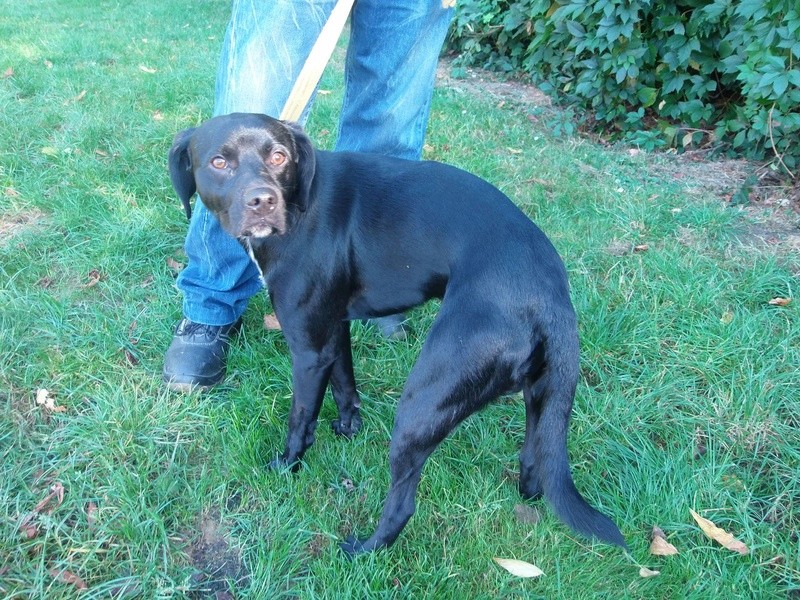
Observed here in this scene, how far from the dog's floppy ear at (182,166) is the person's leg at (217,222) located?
0.29 metres

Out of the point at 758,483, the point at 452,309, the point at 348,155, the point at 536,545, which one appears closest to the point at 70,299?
the point at 348,155

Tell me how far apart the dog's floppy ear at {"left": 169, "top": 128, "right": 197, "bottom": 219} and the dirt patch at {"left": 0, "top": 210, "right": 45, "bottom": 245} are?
1.57 meters

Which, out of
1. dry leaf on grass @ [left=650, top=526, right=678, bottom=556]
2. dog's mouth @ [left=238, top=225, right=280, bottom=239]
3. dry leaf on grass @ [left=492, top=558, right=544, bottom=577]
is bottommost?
dry leaf on grass @ [left=492, top=558, right=544, bottom=577]

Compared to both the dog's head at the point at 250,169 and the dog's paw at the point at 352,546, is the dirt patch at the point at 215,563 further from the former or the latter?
the dog's head at the point at 250,169

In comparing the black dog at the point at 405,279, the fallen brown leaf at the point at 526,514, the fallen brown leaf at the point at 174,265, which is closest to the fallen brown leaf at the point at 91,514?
the black dog at the point at 405,279

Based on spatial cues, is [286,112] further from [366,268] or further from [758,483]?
[758,483]

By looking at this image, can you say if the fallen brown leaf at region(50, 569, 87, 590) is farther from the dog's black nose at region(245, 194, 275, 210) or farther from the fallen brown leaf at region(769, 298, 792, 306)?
the fallen brown leaf at region(769, 298, 792, 306)

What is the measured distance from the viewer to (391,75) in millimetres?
2525

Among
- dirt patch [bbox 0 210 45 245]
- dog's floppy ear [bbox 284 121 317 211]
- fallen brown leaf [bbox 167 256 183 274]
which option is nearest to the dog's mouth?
dog's floppy ear [bbox 284 121 317 211]

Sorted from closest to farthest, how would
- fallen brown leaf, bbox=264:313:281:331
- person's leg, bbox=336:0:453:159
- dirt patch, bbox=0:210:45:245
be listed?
person's leg, bbox=336:0:453:159
fallen brown leaf, bbox=264:313:281:331
dirt patch, bbox=0:210:45:245

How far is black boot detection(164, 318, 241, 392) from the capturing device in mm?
2309

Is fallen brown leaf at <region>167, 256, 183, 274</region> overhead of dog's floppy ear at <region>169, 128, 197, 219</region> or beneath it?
beneath

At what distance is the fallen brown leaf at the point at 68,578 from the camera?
162cm

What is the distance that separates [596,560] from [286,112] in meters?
1.79
